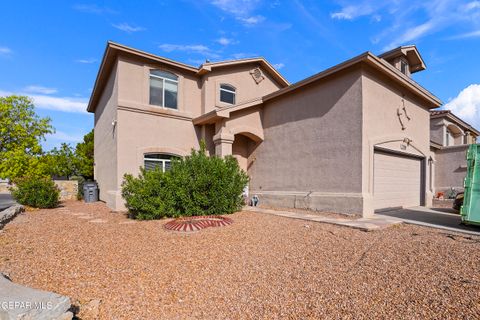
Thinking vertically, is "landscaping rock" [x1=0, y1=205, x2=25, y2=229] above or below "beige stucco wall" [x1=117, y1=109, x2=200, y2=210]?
below

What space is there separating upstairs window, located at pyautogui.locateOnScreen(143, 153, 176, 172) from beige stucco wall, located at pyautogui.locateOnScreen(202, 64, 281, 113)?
3.12m

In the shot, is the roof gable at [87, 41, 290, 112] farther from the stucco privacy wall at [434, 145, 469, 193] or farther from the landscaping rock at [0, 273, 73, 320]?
the stucco privacy wall at [434, 145, 469, 193]

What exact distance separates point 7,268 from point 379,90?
37.6 ft

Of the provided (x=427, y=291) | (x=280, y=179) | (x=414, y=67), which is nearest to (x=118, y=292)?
(x=427, y=291)

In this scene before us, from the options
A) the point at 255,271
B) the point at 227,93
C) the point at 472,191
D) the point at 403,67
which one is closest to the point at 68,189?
the point at 227,93

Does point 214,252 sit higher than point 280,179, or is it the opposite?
point 280,179

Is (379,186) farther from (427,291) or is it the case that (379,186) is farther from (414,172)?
(427,291)

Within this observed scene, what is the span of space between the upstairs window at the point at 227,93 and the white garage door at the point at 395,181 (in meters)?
8.02

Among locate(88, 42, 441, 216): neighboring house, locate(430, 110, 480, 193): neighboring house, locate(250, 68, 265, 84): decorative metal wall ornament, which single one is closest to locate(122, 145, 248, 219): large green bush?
locate(88, 42, 441, 216): neighboring house

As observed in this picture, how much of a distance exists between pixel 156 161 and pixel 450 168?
1946 cm

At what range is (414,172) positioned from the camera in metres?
11.9

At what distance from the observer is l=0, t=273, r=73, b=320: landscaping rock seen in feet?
7.47

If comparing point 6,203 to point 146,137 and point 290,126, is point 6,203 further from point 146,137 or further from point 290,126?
point 290,126

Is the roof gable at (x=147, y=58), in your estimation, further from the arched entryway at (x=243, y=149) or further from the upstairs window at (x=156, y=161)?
A: the upstairs window at (x=156, y=161)
